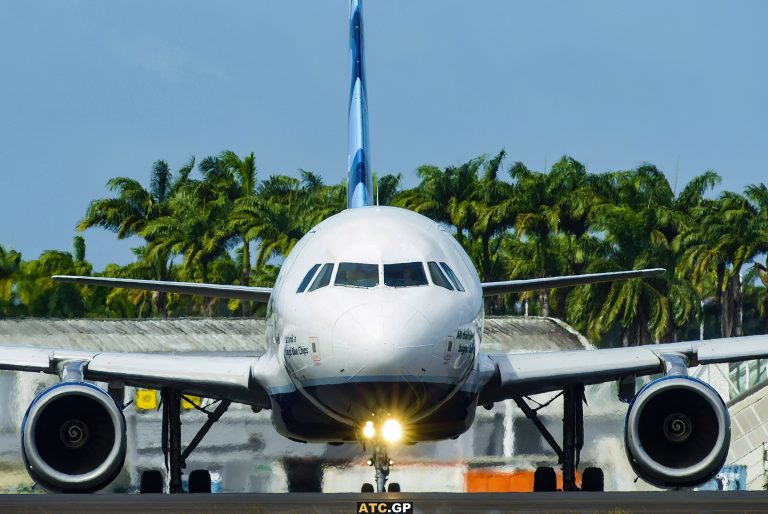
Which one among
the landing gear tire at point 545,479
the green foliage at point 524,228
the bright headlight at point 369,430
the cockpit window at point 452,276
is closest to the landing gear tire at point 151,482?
the landing gear tire at point 545,479

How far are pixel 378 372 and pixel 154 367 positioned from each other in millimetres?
5281

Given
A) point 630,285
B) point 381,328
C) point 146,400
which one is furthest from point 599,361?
point 630,285

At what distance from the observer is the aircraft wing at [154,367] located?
20609 millimetres

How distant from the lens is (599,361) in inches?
816

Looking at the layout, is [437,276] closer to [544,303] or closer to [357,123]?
[357,123]

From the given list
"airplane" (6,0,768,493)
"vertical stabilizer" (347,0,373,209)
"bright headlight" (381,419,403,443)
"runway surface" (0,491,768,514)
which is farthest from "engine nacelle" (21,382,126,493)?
"vertical stabilizer" (347,0,373,209)

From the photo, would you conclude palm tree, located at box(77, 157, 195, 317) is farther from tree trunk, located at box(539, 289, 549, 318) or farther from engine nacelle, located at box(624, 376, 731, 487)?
engine nacelle, located at box(624, 376, 731, 487)

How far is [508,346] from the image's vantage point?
3459 cm

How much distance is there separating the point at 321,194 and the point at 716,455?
232ft

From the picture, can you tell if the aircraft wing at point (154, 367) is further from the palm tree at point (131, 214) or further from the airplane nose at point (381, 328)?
the palm tree at point (131, 214)

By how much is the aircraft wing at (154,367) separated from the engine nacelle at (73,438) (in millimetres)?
1212

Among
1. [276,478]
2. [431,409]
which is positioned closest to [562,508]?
[431,409]

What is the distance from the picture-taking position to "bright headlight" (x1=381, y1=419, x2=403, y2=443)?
17484mm

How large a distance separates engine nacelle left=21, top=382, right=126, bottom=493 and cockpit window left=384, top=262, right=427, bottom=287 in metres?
4.12
